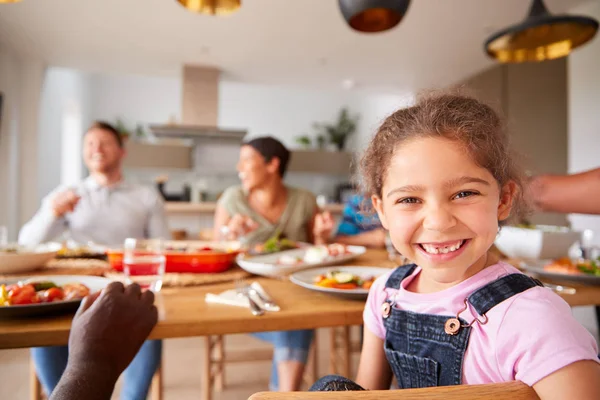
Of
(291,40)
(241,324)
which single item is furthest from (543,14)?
(291,40)

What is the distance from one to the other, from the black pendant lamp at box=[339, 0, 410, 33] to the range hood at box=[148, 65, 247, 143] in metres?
3.74

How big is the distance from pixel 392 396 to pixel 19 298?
2.40ft

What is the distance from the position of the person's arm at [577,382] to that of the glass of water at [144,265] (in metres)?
0.80

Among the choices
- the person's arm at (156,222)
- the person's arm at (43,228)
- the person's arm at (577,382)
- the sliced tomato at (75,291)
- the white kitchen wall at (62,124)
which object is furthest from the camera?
the white kitchen wall at (62,124)

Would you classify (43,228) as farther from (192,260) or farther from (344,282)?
(344,282)

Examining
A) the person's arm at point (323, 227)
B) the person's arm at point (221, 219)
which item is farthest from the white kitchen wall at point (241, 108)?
the person's arm at point (323, 227)

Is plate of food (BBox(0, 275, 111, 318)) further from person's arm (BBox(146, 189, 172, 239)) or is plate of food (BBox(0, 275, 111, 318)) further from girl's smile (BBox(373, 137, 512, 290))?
person's arm (BBox(146, 189, 172, 239))

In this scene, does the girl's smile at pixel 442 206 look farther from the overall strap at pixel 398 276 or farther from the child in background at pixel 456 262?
the overall strap at pixel 398 276

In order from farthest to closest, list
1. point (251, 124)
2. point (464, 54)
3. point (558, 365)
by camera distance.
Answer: point (251, 124) → point (464, 54) → point (558, 365)

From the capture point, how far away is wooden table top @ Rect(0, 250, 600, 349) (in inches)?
27.9

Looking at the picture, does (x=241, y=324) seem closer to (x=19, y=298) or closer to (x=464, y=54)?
(x=19, y=298)

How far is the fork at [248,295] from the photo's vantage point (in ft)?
2.65

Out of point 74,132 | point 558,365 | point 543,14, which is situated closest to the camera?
point 558,365

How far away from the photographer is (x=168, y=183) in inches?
275
